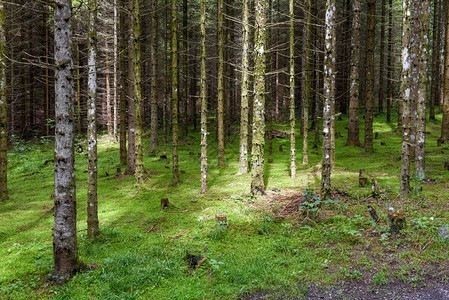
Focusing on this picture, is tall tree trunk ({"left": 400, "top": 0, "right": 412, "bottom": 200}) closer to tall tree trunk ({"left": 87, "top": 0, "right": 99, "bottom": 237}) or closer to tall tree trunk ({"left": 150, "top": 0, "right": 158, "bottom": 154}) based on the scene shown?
tall tree trunk ({"left": 87, "top": 0, "right": 99, "bottom": 237})

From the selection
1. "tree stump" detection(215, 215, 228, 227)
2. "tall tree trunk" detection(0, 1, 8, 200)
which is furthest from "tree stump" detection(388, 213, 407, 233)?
"tall tree trunk" detection(0, 1, 8, 200)

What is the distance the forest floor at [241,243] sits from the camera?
5203 millimetres

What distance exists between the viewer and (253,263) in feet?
19.8

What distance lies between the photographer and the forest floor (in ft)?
17.1

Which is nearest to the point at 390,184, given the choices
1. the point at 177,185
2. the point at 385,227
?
the point at 385,227

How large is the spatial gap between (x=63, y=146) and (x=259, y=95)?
22.4 ft

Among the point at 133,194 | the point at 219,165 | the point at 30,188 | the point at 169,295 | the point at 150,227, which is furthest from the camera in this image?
the point at 219,165

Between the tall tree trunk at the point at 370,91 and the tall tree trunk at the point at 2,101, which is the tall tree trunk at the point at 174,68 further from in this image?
the tall tree trunk at the point at 370,91

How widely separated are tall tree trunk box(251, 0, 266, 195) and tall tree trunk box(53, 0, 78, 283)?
6428mm

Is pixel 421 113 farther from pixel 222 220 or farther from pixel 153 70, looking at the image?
pixel 153 70

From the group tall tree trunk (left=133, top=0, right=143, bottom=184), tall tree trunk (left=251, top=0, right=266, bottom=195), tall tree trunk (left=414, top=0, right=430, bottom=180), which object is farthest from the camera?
tall tree trunk (left=133, top=0, right=143, bottom=184)

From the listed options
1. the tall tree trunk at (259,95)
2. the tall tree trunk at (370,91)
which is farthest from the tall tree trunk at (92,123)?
the tall tree trunk at (370,91)

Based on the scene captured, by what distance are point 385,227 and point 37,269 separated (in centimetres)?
775

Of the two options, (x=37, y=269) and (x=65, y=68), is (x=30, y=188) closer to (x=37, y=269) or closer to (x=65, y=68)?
(x=37, y=269)
